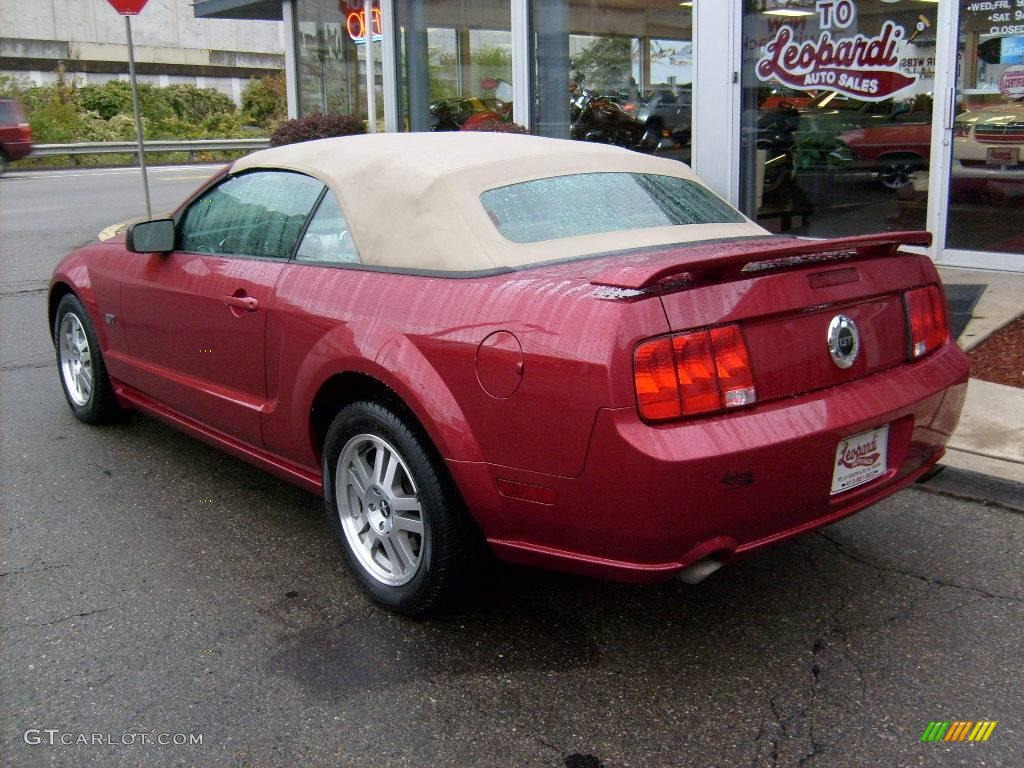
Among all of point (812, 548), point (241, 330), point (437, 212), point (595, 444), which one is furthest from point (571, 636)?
point (241, 330)

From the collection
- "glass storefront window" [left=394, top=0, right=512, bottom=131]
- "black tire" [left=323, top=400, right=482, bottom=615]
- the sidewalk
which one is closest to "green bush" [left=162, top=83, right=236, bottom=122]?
"glass storefront window" [left=394, top=0, right=512, bottom=131]

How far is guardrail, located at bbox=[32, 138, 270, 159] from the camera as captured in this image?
28106 mm

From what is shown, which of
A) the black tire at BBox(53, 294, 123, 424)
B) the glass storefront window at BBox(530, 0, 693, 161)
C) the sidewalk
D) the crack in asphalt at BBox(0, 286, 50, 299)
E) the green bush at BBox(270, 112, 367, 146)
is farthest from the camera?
the green bush at BBox(270, 112, 367, 146)

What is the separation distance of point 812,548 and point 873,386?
1.03 metres

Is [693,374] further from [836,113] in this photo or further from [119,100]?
[119,100]

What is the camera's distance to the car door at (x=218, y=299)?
3.92 m

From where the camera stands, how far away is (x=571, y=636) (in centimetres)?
330

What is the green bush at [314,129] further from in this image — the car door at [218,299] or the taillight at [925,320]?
the taillight at [925,320]

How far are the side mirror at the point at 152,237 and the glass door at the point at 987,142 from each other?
6554 millimetres

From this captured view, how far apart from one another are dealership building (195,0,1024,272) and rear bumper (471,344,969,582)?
243 inches

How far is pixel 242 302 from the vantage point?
392 centimetres

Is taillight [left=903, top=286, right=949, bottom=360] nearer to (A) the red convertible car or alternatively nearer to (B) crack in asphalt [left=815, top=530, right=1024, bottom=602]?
(A) the red convertible car

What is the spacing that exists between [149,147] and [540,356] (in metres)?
30.8

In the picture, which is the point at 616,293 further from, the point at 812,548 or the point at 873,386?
the point at 812,548
